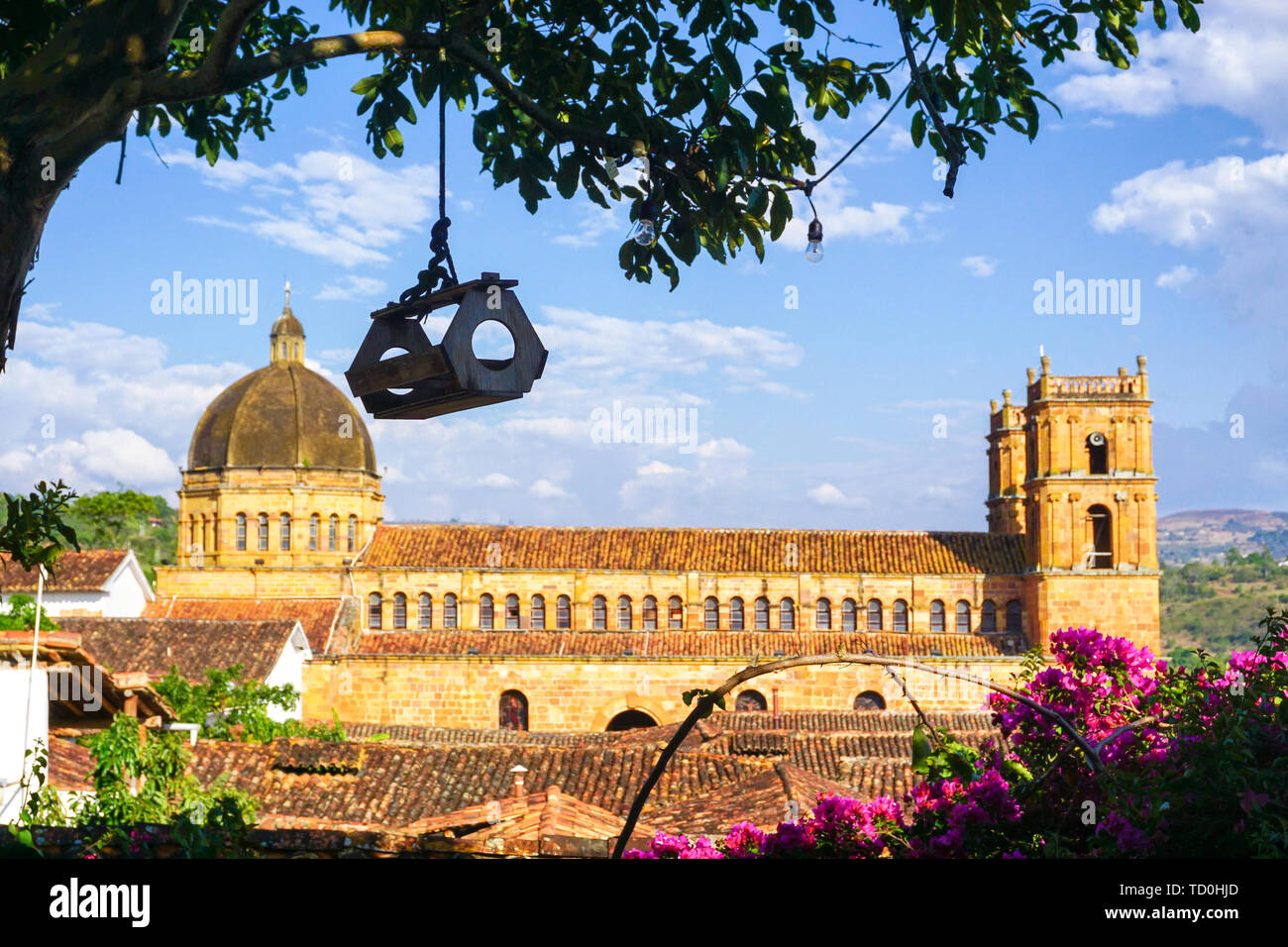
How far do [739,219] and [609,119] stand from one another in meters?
0.64

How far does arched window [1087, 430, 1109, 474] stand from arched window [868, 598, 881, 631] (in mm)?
7752

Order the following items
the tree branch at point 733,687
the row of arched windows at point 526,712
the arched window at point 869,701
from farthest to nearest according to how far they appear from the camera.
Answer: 1. the row of arched windows at point 526,712
2. the arched window at point 869,701
3. the tree branch at point 733,687

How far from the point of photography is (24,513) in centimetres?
425

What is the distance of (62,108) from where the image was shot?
143 inches

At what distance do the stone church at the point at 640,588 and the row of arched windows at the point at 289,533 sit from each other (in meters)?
0.06

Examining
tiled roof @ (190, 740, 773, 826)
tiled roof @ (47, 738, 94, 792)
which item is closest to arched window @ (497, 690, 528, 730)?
tiled roof @ (190, 740, 773, 826)

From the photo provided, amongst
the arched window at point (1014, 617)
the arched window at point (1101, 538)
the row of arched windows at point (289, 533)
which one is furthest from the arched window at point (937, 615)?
the row of arched windows at point (289, 533)

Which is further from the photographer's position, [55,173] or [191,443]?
[191,443]

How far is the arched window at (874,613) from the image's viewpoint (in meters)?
40.8

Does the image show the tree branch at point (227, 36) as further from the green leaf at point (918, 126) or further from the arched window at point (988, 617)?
the arched window at point (988, 617)

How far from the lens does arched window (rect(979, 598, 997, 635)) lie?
134ft

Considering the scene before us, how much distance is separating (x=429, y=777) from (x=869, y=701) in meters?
21.7

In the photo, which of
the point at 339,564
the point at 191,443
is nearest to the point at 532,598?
the point at 339,564
